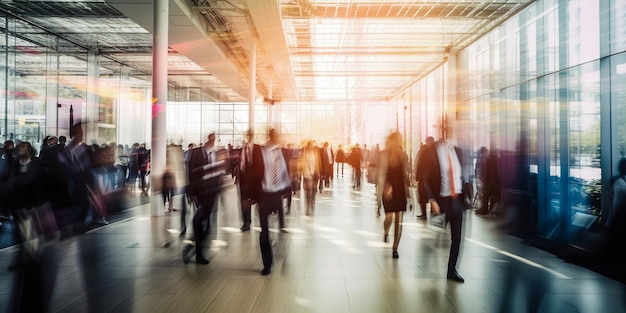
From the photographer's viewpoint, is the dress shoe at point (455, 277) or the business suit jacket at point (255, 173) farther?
the business suit jacket at point (255, 173)

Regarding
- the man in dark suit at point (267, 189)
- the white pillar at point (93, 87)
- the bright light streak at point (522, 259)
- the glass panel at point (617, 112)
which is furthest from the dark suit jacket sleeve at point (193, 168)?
the white pillar at point (93, 87)

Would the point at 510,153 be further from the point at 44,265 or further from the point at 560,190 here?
the point at 44,265

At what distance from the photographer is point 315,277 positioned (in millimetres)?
4969

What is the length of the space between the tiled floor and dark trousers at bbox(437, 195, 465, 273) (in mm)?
311

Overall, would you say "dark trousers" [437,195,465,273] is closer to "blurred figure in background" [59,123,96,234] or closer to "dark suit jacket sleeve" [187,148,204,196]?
"dark suit jacket sleeve" [187,148,204,196]

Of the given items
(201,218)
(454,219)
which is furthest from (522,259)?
(201,218)

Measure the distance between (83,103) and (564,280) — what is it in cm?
2114

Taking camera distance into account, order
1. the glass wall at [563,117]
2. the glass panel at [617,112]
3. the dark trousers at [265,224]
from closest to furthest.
A: the dark trousers at [265,224] < the glass panel at [617,112] < the glass wall at [563,117]

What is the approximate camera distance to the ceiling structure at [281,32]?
1276 centimetres

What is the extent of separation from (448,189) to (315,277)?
6.59 ft

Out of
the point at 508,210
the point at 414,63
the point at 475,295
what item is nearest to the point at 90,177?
the point at 475,295

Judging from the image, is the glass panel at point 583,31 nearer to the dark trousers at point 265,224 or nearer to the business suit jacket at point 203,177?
the dark trousers at point 265,224

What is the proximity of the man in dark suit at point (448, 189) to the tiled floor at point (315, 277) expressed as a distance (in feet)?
1.49

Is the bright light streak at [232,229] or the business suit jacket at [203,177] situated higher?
the business suit jacket at [203,177]
